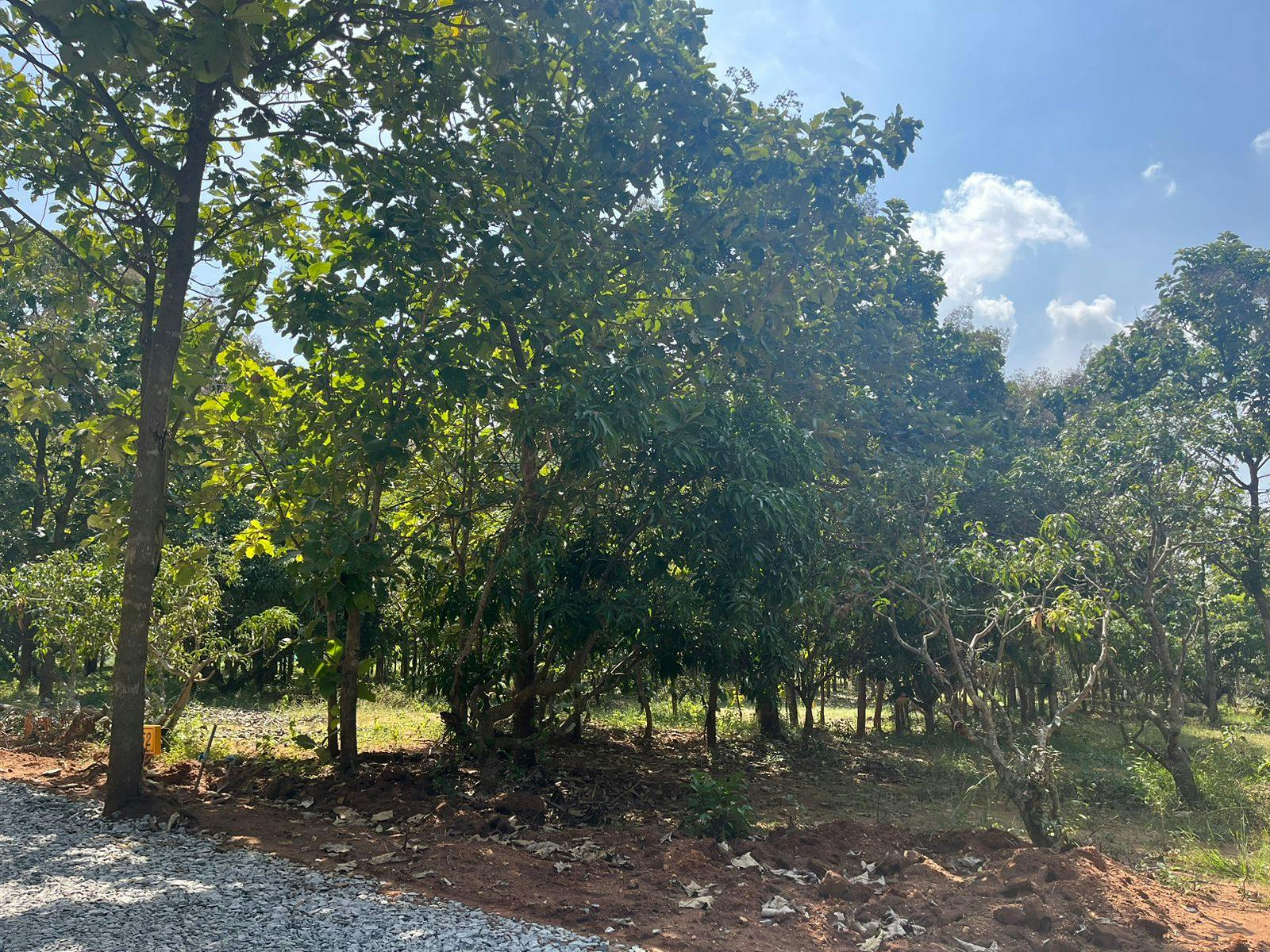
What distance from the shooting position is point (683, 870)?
5133 mm

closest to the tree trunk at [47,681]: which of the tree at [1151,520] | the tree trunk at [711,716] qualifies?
the tree trunk at [711,716]

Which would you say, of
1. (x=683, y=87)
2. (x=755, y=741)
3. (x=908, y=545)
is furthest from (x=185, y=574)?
(x=755, y=741)

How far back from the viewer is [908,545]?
780 centimetres

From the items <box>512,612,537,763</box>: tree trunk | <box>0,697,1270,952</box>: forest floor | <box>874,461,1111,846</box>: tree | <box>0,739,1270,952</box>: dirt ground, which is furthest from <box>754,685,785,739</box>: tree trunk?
<box>0,739,1270,952</box>: dirt ground

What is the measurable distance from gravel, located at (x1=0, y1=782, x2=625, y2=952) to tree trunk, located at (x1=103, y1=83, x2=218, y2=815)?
0.70 meters

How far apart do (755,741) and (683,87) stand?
9438 mm

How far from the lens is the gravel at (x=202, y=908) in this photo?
3791 mm

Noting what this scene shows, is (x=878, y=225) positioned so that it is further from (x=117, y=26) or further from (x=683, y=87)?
(x=117, y=26)

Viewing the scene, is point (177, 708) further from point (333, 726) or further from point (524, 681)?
point (524, 681)

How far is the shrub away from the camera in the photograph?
233 inches

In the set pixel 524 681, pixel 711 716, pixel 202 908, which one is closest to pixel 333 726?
pixel 524 681

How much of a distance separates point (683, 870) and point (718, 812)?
33.5 inches

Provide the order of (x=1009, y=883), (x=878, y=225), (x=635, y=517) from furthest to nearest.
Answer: (x=878, y=225) → (x=635, y=517) → (x=1009, y=883)

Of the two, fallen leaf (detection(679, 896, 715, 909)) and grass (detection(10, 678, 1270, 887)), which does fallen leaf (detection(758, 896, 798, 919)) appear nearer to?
fallen leaf (detection(679, 896, 715, 909))
